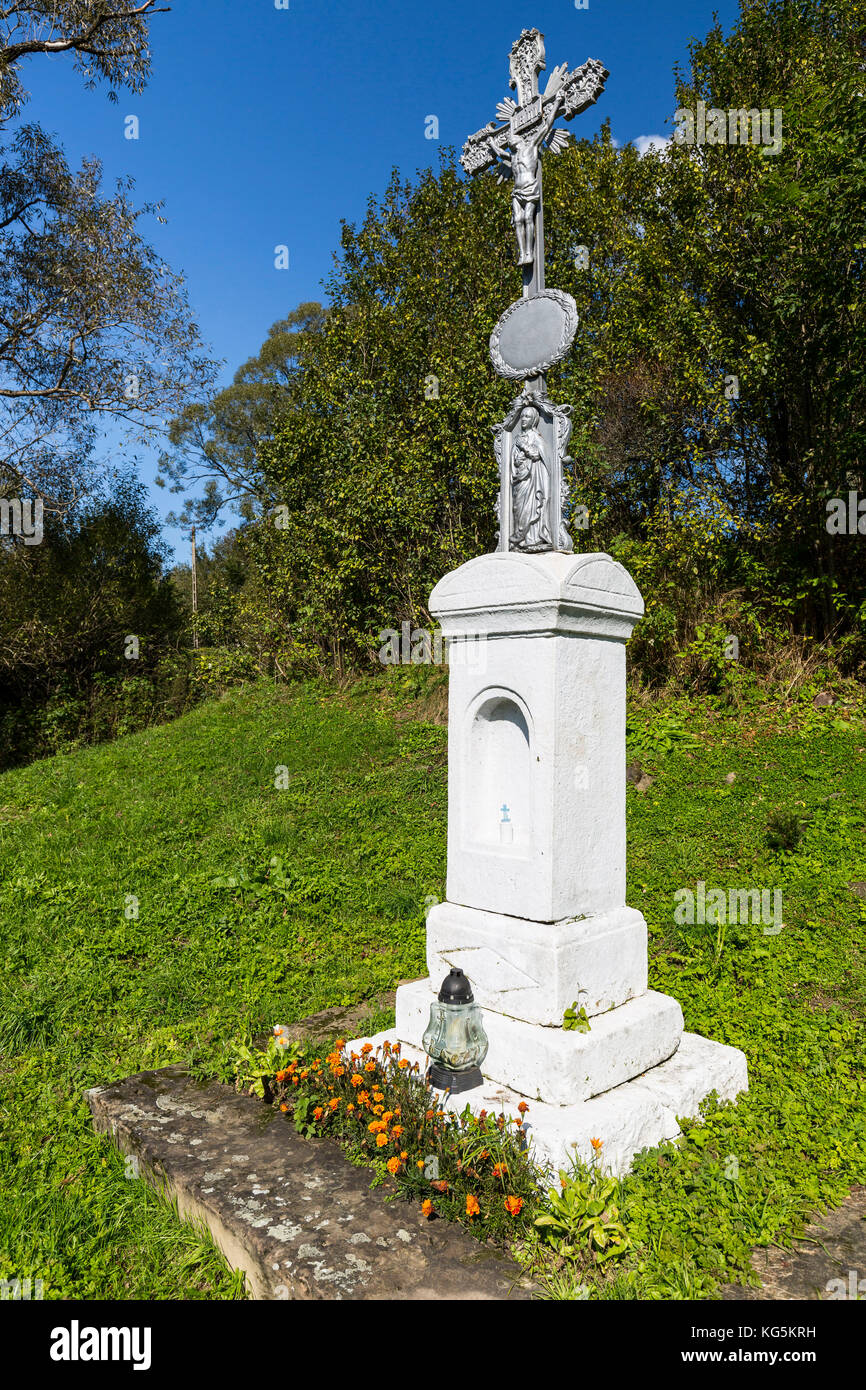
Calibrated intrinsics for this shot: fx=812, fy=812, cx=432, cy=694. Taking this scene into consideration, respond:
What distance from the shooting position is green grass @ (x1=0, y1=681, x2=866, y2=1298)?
9.46ft

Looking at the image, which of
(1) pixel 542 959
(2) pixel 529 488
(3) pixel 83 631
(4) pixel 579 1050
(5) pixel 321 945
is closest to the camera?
(4) pixel 579 1050

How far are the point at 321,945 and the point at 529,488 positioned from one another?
3.68 m

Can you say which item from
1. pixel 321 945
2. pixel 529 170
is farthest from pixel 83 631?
pixel 529 170

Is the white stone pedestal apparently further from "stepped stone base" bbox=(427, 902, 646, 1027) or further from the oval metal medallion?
the oval metal medallion

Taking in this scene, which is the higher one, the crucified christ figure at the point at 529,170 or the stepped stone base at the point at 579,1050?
the crucified christ figure at the point at 529,170

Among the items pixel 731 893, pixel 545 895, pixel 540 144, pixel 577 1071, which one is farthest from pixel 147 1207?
pixel 540 144

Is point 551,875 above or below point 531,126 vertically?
below

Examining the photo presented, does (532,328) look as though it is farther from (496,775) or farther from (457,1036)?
(457,1036)

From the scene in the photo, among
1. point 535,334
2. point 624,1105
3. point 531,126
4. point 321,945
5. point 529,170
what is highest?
point 531,126

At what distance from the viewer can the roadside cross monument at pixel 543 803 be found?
321 cm

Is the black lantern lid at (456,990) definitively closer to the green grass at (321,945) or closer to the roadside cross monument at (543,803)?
the roadside cross monument at (543,803)

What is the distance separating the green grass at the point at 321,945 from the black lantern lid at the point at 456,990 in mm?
858

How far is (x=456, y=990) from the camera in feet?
10.3

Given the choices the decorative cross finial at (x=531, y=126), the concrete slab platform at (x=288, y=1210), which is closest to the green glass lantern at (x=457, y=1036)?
the concrete slab platform at (x=288, y=1210)
